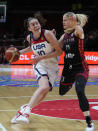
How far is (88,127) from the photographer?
15.1 feet

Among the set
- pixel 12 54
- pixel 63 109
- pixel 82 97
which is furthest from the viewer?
pixel 63 109

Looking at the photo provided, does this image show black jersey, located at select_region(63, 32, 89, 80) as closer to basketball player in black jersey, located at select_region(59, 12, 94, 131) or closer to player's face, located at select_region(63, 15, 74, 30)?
basketball player in black jersey, located at select_region(59, 12, 94, 131)

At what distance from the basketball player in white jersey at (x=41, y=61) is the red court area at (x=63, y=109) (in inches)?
27.0

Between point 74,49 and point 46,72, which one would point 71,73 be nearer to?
point 74,49

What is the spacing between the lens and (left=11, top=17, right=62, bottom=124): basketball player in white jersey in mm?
5105

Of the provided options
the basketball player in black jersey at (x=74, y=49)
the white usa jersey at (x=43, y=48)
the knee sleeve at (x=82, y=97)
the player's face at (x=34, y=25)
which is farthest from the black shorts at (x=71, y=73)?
the player's face at (x=34, y=25)

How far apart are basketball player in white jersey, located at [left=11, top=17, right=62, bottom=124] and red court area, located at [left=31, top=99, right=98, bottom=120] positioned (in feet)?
2.25

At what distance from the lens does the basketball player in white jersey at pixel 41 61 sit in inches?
201

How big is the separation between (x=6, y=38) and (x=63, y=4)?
776 centimetres

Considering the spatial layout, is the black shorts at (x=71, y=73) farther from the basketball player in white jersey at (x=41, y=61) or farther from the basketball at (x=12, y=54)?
the basketball at (x=12, y=54)

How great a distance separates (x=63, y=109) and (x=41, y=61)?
126cm

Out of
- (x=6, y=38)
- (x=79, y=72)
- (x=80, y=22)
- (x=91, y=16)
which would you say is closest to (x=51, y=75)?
(x=79, y=72)

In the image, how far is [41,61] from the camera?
5430mm

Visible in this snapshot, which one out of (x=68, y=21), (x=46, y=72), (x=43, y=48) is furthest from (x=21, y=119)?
(x=68, y=21)
